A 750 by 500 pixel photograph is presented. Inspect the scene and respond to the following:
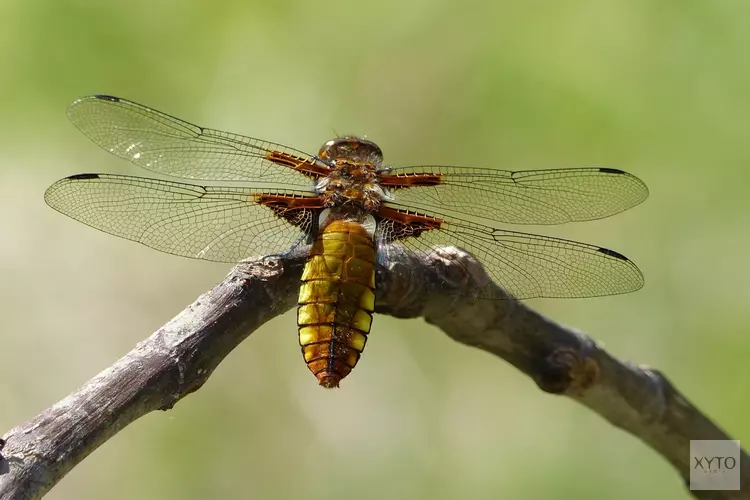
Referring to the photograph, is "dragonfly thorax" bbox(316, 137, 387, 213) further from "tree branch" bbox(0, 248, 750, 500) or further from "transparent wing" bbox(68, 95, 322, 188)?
"tree branch" bbox(0, 248, 750, 500)

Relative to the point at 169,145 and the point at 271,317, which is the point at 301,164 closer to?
the point at 169,145

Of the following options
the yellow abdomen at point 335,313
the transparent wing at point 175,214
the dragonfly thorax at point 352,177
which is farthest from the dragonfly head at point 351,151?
the yellow abdomen at point 335,313

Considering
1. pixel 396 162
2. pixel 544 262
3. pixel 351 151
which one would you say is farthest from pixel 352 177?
pixel 396 162

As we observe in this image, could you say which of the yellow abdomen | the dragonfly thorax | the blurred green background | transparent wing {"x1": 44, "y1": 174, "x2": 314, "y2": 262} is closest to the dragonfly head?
the dragonfly thorax

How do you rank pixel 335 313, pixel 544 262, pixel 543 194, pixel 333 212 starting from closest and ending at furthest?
pixel 335 313 < pixel 333 212 < pixel 544 262 < pixel 543 194

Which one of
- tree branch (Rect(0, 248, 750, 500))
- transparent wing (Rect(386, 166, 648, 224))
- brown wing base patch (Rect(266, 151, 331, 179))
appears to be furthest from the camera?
transparent wing (Rect(386, 166, 648, 224))

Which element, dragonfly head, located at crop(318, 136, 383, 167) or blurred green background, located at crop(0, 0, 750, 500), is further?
blurred green background, located at crop(0, 0, 750, 500)

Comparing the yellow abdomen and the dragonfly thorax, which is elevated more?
the dragonfly thorax
